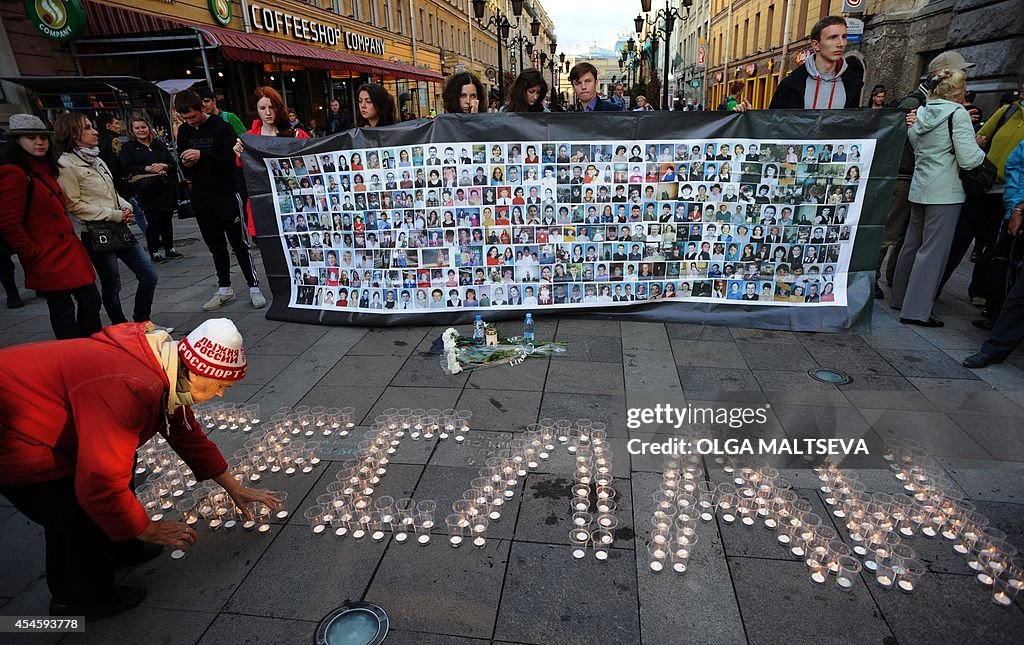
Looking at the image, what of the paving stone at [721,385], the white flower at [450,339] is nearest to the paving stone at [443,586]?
the paving stone at [721,385]

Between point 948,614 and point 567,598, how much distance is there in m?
1.55

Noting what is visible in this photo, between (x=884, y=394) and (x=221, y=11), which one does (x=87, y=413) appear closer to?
(x=884, y=394)

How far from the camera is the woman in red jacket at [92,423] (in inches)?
77.5

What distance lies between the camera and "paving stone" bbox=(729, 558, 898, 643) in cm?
221

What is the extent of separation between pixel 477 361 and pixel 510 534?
212cm

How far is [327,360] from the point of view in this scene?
16.3ft

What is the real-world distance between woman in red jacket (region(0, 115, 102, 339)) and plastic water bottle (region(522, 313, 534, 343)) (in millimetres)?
3682

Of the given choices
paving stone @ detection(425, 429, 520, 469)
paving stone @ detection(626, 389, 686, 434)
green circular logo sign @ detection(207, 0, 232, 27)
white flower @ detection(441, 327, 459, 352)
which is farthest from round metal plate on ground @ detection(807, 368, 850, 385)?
green circular logo sign @ detection(207, 0, 232, 27)

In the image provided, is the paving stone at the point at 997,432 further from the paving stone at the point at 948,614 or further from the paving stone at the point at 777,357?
the paving stone at the point at 948,614

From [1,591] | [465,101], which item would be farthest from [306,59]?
[1,591]

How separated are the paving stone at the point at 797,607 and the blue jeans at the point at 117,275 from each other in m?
5.52

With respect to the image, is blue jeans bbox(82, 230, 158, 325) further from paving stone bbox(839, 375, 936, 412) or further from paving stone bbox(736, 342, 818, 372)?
paving stone bbox(839, 375, 936, 412)

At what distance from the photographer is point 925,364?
4582 millimetres

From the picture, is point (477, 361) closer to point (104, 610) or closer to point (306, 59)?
point (104, 610)
